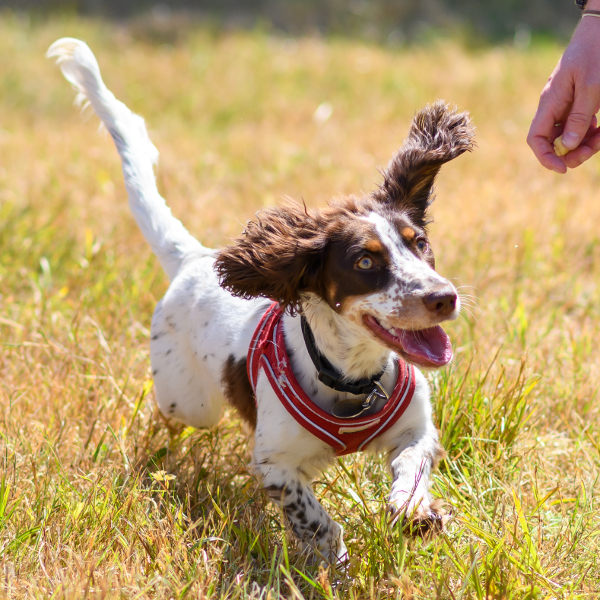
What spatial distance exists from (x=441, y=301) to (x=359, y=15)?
11088 millimetres

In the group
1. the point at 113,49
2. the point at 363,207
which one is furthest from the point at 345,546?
the point at 113,49

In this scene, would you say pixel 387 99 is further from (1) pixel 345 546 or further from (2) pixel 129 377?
(1) pixel 345 546

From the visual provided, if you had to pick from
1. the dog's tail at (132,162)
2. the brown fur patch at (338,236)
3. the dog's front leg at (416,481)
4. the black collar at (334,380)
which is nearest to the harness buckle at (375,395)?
the black collar at (334,380)

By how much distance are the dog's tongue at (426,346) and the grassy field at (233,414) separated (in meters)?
0.47

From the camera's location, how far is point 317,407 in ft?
7.43

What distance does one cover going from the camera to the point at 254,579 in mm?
2178

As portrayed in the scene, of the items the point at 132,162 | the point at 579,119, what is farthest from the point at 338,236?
the point at 132,162

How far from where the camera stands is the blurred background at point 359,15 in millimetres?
11305

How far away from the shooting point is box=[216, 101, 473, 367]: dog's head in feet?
6.86

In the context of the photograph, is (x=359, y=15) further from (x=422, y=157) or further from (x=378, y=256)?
(x=378, y=256)

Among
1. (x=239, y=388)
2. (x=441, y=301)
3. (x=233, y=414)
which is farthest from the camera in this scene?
(x=233, y=414)

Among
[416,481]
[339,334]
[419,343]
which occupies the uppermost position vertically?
[419,343]

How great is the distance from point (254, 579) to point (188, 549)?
0.73 ft

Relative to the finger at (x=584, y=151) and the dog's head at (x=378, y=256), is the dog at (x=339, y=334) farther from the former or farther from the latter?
the finger at (x=584, y=151)
